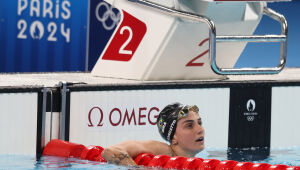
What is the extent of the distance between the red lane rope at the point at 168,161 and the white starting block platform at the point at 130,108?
250 millimetres

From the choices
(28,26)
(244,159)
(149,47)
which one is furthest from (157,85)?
(28,26)

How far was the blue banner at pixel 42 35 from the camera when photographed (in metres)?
10.2

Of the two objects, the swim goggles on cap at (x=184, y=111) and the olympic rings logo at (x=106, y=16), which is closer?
the swim goggles on cap at (x=184, y=111)

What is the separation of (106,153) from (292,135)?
2.60 meters

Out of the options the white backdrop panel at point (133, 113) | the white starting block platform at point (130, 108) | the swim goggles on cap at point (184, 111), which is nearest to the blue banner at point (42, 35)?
the white starting block platform at point (130, 108)

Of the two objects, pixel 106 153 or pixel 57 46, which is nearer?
pixel 106 153

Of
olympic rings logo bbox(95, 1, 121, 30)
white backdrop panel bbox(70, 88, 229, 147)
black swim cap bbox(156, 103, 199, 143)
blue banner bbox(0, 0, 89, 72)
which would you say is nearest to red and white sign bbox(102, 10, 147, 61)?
white backdrop panel bbox(70, 88, 229, 147)

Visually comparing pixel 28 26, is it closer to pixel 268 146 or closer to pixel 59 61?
pixel 59 61

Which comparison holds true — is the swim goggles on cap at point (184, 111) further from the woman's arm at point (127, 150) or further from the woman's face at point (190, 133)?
the woman's arm at point (127, 150)

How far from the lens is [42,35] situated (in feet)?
34.1

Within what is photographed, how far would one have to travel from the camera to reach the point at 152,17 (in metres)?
7.94

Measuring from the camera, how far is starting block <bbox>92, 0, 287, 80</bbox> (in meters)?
7.80

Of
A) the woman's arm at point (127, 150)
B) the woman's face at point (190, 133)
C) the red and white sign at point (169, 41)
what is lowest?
the woman's arm at point (127, 150)

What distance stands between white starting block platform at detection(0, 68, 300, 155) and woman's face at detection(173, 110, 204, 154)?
82 cm
